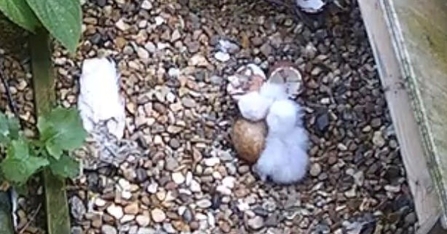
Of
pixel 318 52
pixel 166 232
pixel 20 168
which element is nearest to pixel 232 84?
pixel 318 52

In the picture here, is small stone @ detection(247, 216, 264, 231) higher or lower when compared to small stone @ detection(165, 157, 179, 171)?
lower

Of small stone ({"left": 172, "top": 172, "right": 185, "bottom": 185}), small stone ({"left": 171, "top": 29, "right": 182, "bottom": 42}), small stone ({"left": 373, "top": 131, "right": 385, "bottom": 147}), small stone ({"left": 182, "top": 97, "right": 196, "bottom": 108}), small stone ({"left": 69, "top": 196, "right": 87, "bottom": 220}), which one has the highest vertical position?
small stone ({"left": 171, "top": 29, "right": 182, "bottom": 42})

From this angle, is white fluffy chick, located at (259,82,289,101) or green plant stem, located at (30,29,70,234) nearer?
green plant stem, located at (30,29,70,234)

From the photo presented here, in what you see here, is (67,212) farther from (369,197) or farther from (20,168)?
(369,197)

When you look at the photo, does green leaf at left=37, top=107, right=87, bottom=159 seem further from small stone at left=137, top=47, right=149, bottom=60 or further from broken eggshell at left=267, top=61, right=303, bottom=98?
broken eggshell at left=267, top=61, right=303, bottom=98

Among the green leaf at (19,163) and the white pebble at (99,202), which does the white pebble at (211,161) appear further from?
the green leaf at (19,163)

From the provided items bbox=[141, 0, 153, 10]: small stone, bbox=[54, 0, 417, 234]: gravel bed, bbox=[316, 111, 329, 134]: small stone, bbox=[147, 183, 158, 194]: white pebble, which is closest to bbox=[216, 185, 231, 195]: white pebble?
bbox=[54, 0, 417, 234]: gravel bed
